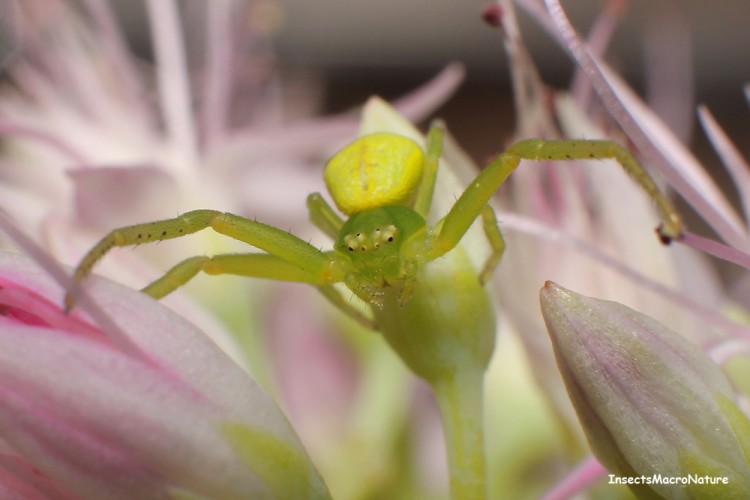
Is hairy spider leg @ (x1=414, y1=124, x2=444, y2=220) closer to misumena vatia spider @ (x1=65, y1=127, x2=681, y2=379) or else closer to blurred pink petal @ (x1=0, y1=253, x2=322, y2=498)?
misumena vatia spider @ (x1=65, y1=127, x2=681, y2=379)

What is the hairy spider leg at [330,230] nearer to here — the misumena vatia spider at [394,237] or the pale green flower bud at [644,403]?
the misumena vatia spider at [394,237]

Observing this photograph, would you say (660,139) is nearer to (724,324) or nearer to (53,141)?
(724,324)

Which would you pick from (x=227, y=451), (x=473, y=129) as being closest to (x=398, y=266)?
(x=227, y=451)

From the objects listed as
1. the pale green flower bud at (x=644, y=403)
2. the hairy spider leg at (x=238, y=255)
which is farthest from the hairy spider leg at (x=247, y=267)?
the pale green flower bud at (x=644, y=403)

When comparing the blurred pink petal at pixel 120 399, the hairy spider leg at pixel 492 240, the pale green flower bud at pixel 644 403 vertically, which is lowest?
the pale green flower bud at pixel 644 403

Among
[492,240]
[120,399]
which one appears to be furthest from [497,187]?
[120,399]
